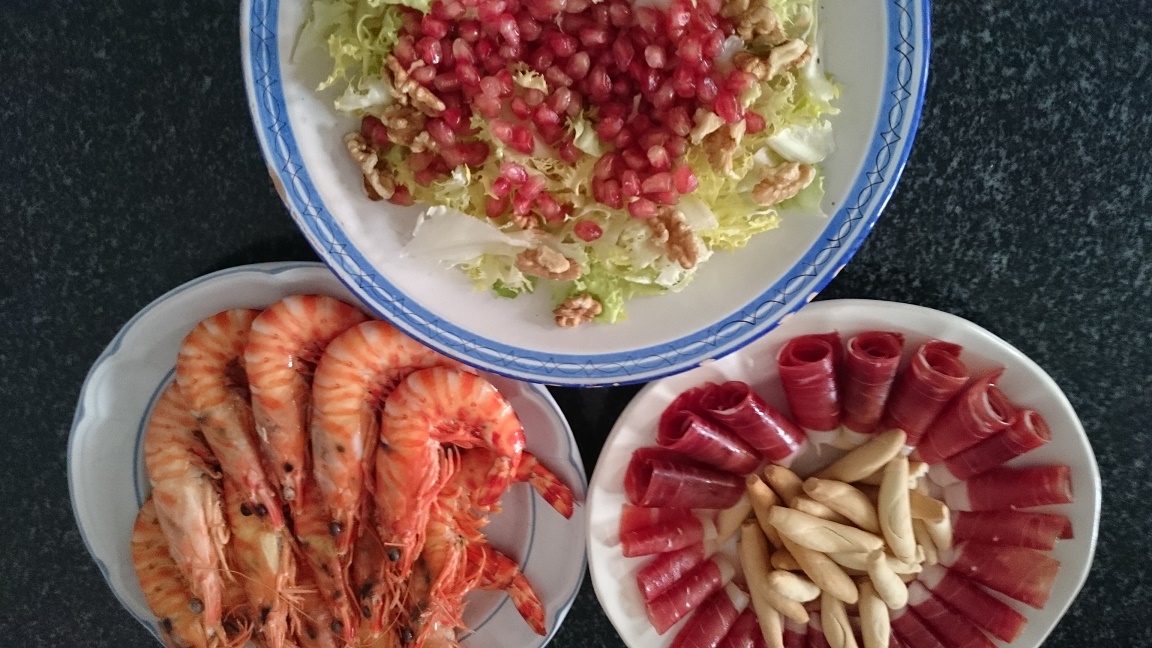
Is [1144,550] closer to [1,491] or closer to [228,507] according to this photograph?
[228,507]

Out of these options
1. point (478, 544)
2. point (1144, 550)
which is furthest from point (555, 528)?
point (1144, 550)

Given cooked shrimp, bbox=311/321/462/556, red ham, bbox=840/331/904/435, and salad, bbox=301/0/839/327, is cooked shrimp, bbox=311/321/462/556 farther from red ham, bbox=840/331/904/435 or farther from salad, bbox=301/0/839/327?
red ham, bbox=840/331/904/435

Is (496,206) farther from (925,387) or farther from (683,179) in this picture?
(925,387)

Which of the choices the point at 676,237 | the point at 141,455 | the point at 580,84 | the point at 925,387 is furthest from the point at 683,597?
the point at 141,455

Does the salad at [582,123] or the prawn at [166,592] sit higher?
the salad at [582,123]

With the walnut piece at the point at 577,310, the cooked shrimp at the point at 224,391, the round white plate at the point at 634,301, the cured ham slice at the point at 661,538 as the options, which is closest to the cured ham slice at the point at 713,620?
the cured ham slice at the point at 661,538

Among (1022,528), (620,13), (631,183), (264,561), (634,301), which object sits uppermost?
(620,13)

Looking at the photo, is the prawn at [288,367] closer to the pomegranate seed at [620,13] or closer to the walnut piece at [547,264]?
the walnut piece at [547,264]

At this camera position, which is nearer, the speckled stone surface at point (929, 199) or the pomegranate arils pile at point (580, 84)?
the pomegranate arils pile at point (580, 84)
